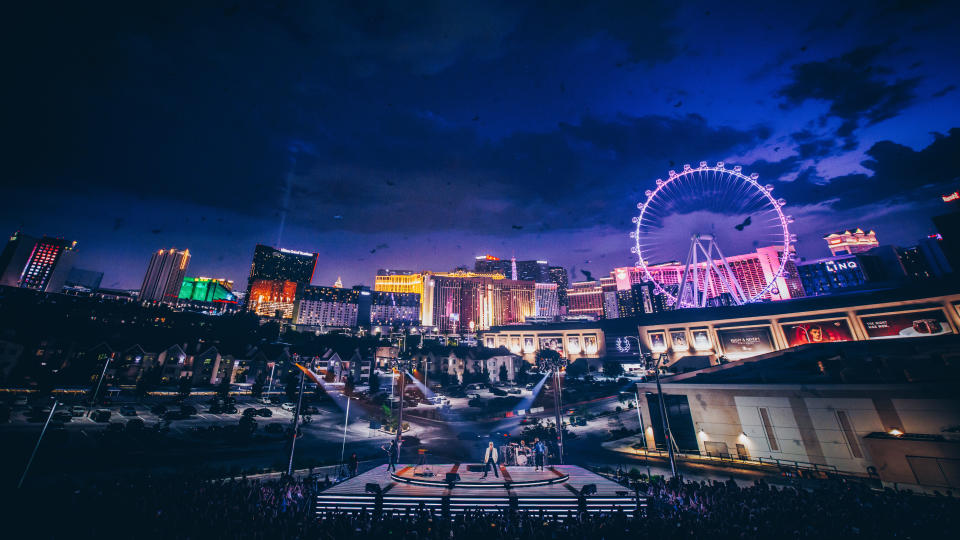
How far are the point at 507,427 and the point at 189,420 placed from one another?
37.5 m

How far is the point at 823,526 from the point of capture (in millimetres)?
11992

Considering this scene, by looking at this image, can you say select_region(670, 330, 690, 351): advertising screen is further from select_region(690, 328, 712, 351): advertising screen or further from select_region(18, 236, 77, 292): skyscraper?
select_region(18, 236, 77, 292): skyscraper

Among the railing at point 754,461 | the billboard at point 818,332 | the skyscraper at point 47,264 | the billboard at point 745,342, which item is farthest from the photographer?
the skyscraper at point 47,264

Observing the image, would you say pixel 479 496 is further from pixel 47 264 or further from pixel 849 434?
pixel 47 264

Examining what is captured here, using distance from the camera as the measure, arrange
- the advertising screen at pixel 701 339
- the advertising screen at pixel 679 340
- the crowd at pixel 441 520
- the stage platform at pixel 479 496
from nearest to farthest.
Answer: the crowd at pixel 441 520
the stage platform at pixel 479 496
the advertising screen at pixel 701 339
the advertising screen at pixel 679 340

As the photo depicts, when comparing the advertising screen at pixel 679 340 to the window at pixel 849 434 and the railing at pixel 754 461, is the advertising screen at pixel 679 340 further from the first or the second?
the window at pixel 849 434

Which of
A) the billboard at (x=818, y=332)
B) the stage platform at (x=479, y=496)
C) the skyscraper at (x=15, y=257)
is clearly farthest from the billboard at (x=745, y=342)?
the skyscraper at (x=15, y=257)

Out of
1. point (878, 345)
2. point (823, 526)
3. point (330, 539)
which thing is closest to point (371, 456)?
point (330, 539)

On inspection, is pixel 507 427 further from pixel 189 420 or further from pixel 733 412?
pixel 189 420

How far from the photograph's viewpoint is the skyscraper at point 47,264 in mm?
157875

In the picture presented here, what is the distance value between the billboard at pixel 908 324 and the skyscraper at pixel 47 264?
285782 mm

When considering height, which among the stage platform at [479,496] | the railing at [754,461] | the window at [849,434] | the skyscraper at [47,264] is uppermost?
the skyscraper at [47,264]

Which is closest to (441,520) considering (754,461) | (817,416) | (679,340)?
(754,461)

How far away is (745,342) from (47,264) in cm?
→ 28530
